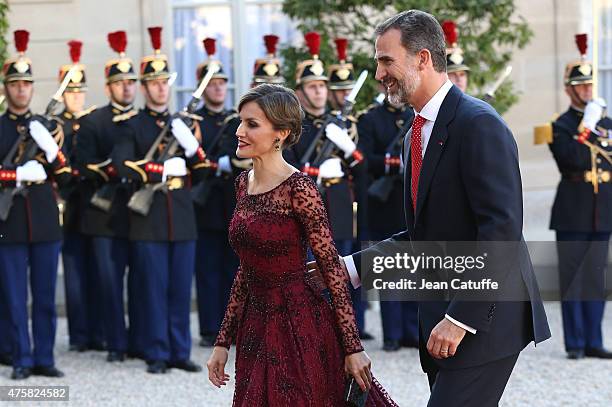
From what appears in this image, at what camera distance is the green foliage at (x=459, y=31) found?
969 centimetres

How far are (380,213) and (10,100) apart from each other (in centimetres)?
261

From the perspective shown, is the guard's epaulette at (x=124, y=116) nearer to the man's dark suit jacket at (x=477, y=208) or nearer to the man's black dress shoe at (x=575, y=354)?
the man's black dress shoe at (x=575, y=354)

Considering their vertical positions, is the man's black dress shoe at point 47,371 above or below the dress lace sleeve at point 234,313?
below

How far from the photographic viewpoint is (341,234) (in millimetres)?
8898

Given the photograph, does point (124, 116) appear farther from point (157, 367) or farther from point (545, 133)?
point (545, 133)

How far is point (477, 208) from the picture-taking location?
12.1 feet

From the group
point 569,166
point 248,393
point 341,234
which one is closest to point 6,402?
point 341,234

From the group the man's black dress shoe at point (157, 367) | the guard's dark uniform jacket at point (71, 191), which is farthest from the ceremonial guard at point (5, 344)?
the man's black dress shoe at point (157, 367)

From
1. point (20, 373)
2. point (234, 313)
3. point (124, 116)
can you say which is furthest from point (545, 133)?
point (234, 313)

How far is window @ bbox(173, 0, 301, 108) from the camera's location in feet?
38.8

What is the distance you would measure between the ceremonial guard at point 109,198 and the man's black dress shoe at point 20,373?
2.57 feet

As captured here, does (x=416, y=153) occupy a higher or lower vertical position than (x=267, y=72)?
lower

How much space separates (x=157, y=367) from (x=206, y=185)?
1.52m

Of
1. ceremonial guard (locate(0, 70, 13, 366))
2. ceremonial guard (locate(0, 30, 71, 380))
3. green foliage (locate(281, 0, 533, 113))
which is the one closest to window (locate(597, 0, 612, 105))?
green foliage (locate(281, 0, 533, 113))
